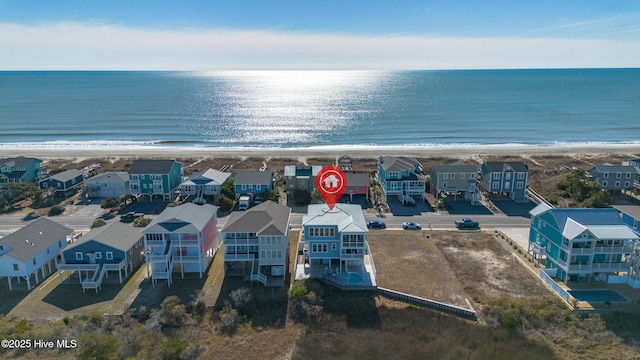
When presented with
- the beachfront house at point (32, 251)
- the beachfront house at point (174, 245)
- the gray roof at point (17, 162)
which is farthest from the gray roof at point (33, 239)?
the gray roof at point (17, 162)

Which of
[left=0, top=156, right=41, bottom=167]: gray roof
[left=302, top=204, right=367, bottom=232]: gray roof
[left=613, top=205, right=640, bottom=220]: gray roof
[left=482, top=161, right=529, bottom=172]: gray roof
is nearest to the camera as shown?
[left=302, top=204, right=367, bottom=232]: gray roof

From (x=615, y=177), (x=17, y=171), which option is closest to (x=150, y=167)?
(x=17, y=171)

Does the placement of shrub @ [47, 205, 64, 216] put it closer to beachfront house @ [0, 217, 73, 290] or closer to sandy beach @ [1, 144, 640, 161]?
beachfront house @ [0, 217, 73, 290]

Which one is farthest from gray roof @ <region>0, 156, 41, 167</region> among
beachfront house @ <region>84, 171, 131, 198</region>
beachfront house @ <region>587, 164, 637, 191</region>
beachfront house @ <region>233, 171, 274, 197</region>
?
beachfront house @ <region>587, 164, 637, 191</region>

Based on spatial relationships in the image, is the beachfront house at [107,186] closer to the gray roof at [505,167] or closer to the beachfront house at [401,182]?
the beachfront house at [401,182]

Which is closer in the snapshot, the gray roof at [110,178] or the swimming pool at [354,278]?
the swimming pool at [354,278]

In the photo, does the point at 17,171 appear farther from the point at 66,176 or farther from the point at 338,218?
the point at 338,218
